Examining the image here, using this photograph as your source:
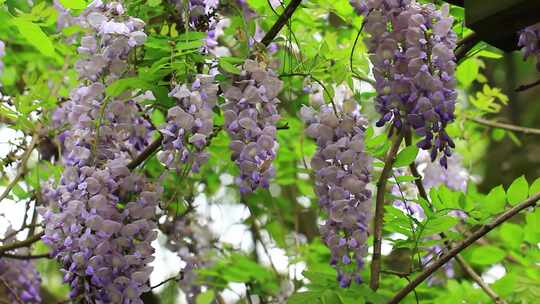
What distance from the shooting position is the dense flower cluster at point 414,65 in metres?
1.47

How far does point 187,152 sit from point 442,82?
19.7 inches

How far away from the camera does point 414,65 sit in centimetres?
147

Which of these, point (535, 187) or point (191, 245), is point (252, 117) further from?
point (191, 245)

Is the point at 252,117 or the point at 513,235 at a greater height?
the point at 513,235

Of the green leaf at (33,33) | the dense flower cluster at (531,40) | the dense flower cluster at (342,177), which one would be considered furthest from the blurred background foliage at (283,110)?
the dense flower cluster at (531,40)

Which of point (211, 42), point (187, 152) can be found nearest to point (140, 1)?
point (211, 42)

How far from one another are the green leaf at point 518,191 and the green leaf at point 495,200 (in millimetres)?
20

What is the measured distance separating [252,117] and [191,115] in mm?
116

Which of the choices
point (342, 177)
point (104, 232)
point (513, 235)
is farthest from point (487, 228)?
point (513, 235)

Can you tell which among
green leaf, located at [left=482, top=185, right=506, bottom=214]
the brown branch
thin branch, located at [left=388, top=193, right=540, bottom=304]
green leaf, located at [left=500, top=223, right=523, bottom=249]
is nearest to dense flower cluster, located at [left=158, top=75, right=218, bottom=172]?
the brown branch

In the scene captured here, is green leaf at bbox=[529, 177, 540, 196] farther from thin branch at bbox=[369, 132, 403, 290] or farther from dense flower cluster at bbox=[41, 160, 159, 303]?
dense flower cluster at bbox=[41, 160, 159, 303]

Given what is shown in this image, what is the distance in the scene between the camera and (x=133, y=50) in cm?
178

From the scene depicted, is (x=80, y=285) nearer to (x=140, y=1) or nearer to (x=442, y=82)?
(x=140, y=1)

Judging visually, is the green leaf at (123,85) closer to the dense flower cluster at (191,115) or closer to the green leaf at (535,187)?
the dense flower cluster at (191,115)
